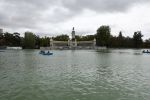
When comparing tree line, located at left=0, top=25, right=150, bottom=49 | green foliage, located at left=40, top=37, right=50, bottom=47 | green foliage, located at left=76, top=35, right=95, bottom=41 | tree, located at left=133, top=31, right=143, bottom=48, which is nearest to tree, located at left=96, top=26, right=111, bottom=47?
tree line, located at left=0, top=25, right=150, bottom=49

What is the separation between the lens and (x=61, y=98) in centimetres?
1206

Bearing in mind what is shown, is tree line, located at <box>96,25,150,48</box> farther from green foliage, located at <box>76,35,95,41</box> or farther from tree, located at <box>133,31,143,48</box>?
green foliage, located at <box>76,35,95,41</box>

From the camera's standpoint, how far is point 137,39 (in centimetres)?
15512

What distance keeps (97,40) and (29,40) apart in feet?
156

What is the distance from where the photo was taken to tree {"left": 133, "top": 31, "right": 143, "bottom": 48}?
508 feet

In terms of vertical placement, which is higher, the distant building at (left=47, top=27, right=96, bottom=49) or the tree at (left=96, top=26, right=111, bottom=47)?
the tree at (left=96, top=26, right=111, bottom=47)

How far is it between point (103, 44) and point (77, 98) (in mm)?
128400

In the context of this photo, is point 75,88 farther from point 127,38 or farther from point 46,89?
point 127,38

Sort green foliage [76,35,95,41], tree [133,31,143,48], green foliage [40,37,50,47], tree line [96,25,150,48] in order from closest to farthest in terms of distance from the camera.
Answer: tree line [96,25,150,48] < green foliage [40,37,50,47] < green foliage [76,35,95,41] < tree [133,31,143,48]

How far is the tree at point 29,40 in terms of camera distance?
130875mm

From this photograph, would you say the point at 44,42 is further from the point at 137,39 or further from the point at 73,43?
the point at 137,39

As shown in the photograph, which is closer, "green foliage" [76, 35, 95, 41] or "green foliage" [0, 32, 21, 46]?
"green foliage" [0, 32, 21, 46]

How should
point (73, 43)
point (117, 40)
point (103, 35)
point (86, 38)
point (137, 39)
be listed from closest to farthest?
point (103, 35) → point (73, 43) → point (117, 40) → point (86, 38) → point (137, 39)

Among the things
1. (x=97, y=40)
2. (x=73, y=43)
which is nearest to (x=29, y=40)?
(x=73, y=43)
